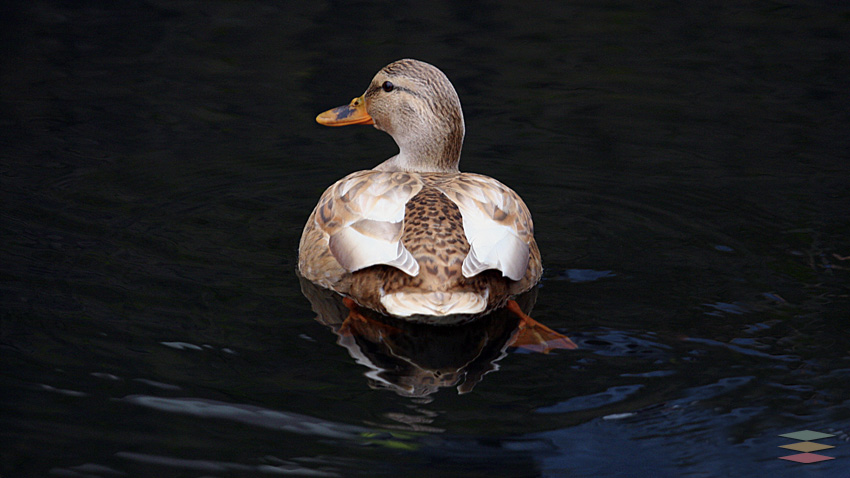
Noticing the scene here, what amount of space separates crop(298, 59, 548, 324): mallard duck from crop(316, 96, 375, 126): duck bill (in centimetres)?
20

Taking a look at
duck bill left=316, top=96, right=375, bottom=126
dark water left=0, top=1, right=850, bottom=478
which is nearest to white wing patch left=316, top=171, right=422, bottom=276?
dark water left=0, top=1, right=850, bottom=478

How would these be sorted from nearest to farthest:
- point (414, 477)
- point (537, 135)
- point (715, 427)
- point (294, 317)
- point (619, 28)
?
point (414, 477), point (715, 427), point (294, 317), point (537, 135), point (619, 28)

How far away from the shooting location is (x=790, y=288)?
227 inches

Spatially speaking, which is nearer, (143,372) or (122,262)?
(143,372)

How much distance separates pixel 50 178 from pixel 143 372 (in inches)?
129

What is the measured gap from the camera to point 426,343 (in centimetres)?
528

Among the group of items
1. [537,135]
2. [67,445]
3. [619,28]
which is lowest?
[67,445]

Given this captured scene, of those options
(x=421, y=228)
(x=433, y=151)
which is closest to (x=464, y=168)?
(x=433, y=151)

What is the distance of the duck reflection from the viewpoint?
483 cm

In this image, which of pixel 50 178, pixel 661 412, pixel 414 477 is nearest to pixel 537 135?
pixel 50 178

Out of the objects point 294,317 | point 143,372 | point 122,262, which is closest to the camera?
point 143,372

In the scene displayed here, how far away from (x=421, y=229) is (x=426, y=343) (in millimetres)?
605

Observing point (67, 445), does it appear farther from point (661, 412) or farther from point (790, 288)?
point (790, 288)

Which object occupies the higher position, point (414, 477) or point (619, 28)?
point (619, 28)
